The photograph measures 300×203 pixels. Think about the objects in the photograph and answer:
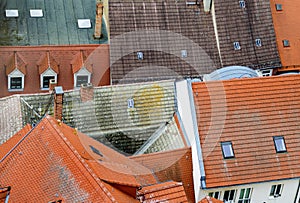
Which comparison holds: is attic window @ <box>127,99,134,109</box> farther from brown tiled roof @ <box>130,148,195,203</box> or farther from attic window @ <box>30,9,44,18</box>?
attic window @ <box>30,9,44,18</box>

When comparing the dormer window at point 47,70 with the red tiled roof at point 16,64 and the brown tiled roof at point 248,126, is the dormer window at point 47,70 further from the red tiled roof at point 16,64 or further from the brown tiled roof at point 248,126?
the brown tiled roof at point 248,126

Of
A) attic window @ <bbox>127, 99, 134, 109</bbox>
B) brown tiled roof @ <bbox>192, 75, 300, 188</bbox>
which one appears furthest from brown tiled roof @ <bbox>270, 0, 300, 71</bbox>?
attic window @ <bbox>127, 99, 134, 109</bbox>

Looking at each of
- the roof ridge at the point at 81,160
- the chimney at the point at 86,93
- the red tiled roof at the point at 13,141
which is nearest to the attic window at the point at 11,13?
the chimney at the point at 86,93

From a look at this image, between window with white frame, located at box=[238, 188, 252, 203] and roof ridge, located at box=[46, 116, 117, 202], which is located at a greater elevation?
roof ridge, located at box=[46, 116, 117, 202]

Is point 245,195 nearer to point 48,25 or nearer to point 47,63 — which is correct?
point 47,63

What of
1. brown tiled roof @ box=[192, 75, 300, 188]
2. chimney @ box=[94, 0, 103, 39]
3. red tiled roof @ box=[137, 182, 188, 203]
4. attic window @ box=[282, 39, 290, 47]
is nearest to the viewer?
red tiled roof @ box=[137, 182, 188, 203]

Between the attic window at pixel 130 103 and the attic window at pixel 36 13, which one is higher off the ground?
the attic window at pixel 36 13
